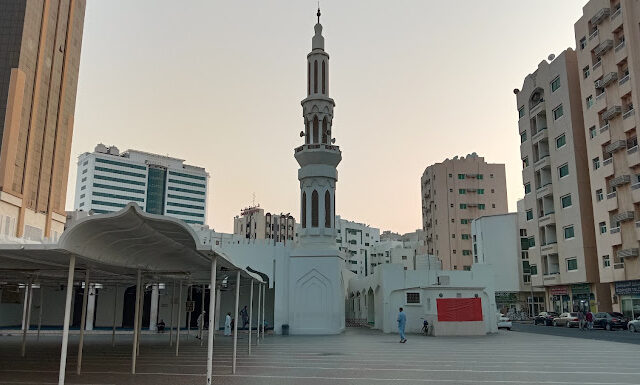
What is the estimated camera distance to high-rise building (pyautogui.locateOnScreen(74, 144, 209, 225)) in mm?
137375

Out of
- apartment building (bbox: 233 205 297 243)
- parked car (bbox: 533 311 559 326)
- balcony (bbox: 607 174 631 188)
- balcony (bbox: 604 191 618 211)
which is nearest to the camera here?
balcony (bbox: 607 174 631 188)

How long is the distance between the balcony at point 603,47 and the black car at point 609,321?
843 inches

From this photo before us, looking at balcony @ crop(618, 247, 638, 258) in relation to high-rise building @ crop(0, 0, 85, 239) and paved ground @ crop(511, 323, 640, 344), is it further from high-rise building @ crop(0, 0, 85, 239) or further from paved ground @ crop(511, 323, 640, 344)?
high-rise building @ crop(0, 0, 85, 239)

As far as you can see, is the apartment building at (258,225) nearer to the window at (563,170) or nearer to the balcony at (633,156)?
the window at (563,170)

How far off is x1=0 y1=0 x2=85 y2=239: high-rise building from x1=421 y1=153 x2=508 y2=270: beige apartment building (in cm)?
6025

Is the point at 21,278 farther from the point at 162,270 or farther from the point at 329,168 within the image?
the point at 329,168

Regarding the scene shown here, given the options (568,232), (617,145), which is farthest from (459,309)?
(568,232)

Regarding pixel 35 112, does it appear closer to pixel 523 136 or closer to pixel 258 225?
pixel 523 136

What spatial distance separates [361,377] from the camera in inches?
534

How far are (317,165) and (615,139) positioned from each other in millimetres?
25006

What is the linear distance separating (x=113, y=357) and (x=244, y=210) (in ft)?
398

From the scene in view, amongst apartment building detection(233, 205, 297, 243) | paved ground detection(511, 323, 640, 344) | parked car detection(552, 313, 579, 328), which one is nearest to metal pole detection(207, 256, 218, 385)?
paved ground detection(511, 323, 640, 344)

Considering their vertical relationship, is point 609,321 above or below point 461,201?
below

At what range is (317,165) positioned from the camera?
36.2m
